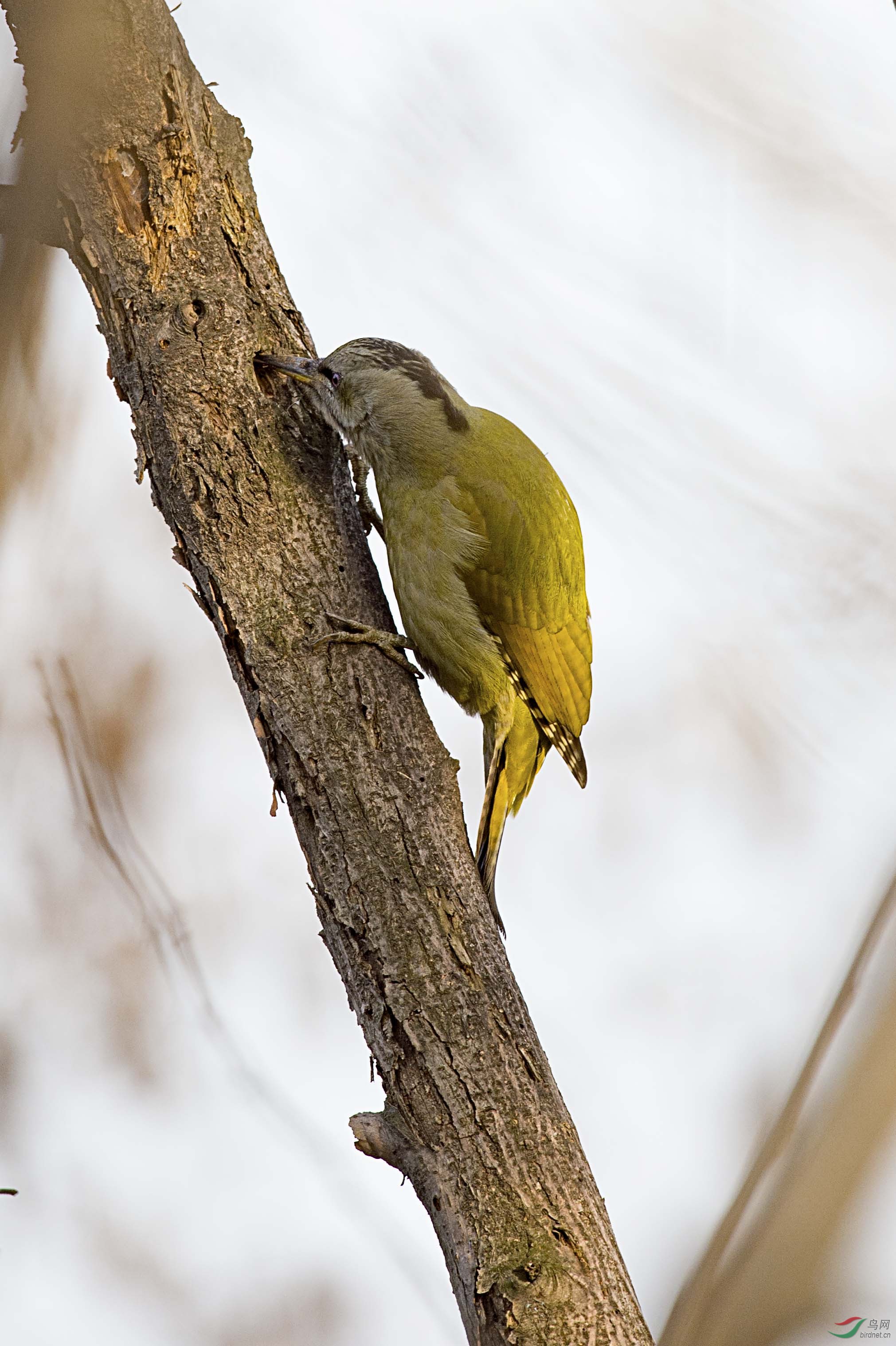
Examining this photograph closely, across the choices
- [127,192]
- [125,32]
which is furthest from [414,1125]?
[125,32]

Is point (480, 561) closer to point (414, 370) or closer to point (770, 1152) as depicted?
point (414, 370)

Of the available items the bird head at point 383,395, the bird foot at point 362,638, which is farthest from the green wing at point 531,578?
the bird foot at point 362,638

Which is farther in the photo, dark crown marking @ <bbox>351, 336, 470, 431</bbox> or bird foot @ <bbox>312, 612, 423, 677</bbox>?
dark crown marking @ <bbox>351, 336, 470, 431</bbox>

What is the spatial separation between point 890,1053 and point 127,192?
2264mm

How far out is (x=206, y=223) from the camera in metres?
A: 2.61

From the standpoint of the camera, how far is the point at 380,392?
321cm

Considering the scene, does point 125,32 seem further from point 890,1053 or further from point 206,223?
point 890,1053

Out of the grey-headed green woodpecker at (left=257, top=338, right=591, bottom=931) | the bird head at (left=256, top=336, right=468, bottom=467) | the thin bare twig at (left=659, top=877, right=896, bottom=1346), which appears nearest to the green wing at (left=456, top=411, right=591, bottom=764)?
the grey-headed green woodpecker at (left=257, top=338, right=591, bottom=931)

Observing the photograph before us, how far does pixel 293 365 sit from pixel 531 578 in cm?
93

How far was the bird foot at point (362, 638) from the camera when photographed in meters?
2.50

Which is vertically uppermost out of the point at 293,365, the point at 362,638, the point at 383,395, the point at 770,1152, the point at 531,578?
the point at 383,395

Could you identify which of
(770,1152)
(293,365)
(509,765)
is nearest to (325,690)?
(293,365)

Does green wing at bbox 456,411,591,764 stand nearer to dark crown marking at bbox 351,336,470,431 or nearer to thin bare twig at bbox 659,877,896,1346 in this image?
dark crown marking at bbox 351,336,470,431

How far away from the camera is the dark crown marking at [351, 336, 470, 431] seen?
3.27 m
